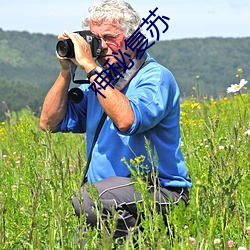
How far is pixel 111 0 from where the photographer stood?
356 centimetres

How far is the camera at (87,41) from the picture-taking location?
336 centimetres

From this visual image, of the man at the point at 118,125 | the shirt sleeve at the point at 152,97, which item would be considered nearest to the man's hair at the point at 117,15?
the man at the point at 118,125

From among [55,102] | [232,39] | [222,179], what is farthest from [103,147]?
[232,39]

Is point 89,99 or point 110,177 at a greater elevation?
point 89,99

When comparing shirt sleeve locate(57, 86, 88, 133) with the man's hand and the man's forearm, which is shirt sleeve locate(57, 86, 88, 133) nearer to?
the man's forearm

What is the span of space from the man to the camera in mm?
32

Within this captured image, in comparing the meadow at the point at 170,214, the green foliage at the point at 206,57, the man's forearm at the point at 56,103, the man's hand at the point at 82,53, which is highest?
the man's hand at the point at 82,53

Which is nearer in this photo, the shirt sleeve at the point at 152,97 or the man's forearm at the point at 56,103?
the shirt sleeve at the point at 152,97

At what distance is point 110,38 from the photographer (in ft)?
11.4

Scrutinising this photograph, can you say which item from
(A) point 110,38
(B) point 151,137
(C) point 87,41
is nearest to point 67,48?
(C) point 87,41

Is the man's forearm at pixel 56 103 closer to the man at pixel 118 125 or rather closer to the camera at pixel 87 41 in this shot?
the man at pixel 118 125

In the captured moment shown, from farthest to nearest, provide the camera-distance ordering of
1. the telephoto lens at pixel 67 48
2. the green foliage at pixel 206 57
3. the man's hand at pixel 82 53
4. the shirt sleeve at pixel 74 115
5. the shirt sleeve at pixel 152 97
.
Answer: the green foliage at pixel 206 57 → the shirt sleeve at pixel 74 115 → the telephoto lens at pixel 67 48 → the man's hand at pixel 82 53 → the shirt sleeve at pixel 152 97

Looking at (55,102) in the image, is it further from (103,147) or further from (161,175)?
(161,175)

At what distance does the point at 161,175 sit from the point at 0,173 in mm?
1573
